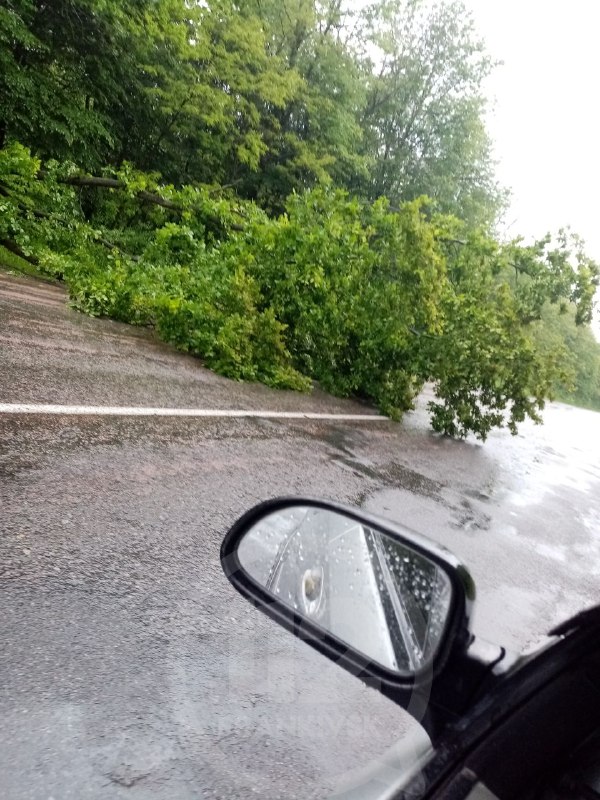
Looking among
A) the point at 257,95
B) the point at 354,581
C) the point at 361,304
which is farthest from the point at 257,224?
the point at 257,95

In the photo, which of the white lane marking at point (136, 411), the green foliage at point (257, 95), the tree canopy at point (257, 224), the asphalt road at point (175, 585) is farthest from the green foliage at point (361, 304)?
the green foliage at point (257, 95)

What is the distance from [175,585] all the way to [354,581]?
5.71 ft

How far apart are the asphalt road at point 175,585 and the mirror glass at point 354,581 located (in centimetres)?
87

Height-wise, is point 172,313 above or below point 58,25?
below

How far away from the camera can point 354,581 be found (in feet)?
4.81

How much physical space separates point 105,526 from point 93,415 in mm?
2019

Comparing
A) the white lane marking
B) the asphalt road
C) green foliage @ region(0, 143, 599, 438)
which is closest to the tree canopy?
green foliage @ region(0, 143, 599, 438)

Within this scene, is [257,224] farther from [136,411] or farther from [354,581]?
[354,581]

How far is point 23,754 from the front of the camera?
1.72m

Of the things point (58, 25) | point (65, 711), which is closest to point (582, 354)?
point (58, 25)

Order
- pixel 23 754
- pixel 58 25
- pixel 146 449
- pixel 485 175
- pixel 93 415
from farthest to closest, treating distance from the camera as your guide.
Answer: pixel 485 175 → pixel 58 25 → pixel 93 415 → pixel 146 449 → pixel 23 754

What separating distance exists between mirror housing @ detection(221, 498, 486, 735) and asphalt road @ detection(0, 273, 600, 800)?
844 mm

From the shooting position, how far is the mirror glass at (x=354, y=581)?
119 centimetres

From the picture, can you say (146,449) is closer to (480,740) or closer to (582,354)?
(480,740)
